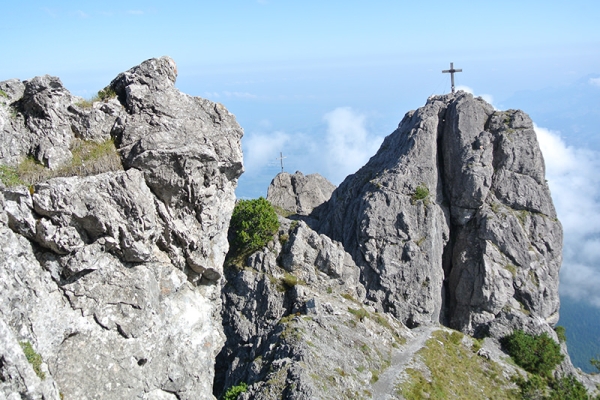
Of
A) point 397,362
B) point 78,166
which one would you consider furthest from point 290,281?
point 78,166

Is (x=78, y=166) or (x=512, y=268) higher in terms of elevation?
(x=512, y=268)

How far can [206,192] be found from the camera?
31.6 metres

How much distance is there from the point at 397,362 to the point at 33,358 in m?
31.7

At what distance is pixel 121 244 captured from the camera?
26.9 meters

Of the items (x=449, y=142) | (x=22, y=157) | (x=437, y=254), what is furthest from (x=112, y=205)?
(x=449, y=142)

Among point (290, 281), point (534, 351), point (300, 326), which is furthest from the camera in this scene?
point (534, 351)

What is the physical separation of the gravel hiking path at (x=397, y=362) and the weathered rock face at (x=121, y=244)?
1582 centimetres

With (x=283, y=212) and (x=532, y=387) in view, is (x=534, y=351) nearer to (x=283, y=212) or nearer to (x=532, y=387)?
(x=532, y=387)

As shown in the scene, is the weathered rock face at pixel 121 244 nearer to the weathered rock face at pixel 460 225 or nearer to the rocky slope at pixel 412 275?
the rocky slope at pixel 412 275

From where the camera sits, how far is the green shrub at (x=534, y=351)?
53.2 m

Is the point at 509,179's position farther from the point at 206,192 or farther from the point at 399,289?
the point at 206,192

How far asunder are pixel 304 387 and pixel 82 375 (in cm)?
1615

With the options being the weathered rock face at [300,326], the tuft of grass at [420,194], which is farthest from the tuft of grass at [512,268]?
the weathered rock face at [300,326]

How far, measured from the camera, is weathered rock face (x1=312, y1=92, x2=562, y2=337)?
6106cm
